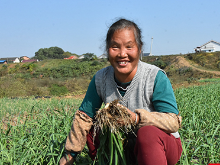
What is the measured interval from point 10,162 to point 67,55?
5364 centimetres

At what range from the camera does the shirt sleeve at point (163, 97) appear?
1.31 metres

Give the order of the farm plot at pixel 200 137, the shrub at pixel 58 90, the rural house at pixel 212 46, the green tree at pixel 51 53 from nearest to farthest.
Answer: the farm plot at pixel 200 137 → the shrub at pixel 58 90 → the rural house at pixel 212 46 → the green tree at pixel 51 53

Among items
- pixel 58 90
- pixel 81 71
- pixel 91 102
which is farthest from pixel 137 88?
pixel 81 71

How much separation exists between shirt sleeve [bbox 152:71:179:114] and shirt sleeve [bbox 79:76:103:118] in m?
0.48

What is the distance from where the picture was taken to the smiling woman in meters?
1.23

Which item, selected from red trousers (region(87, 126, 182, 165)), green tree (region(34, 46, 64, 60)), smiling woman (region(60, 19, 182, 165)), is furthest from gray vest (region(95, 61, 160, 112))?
green tree (region(34, 46, 64, 60))

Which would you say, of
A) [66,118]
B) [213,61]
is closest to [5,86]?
[66,118]

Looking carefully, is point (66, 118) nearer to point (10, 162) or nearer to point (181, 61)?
point (10, 162)

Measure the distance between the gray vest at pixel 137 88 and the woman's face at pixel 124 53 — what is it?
2.7 inches

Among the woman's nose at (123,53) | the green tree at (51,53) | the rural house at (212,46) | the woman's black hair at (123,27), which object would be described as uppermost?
the rural house at (212,46)

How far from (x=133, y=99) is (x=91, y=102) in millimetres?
→ 339

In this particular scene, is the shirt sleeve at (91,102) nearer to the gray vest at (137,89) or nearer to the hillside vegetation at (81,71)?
the gray vest at (137,89)

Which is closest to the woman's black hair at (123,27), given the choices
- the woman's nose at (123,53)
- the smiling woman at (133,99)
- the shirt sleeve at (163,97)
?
the smiling woman at (133,99)

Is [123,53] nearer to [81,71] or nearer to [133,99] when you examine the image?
[133,99]
